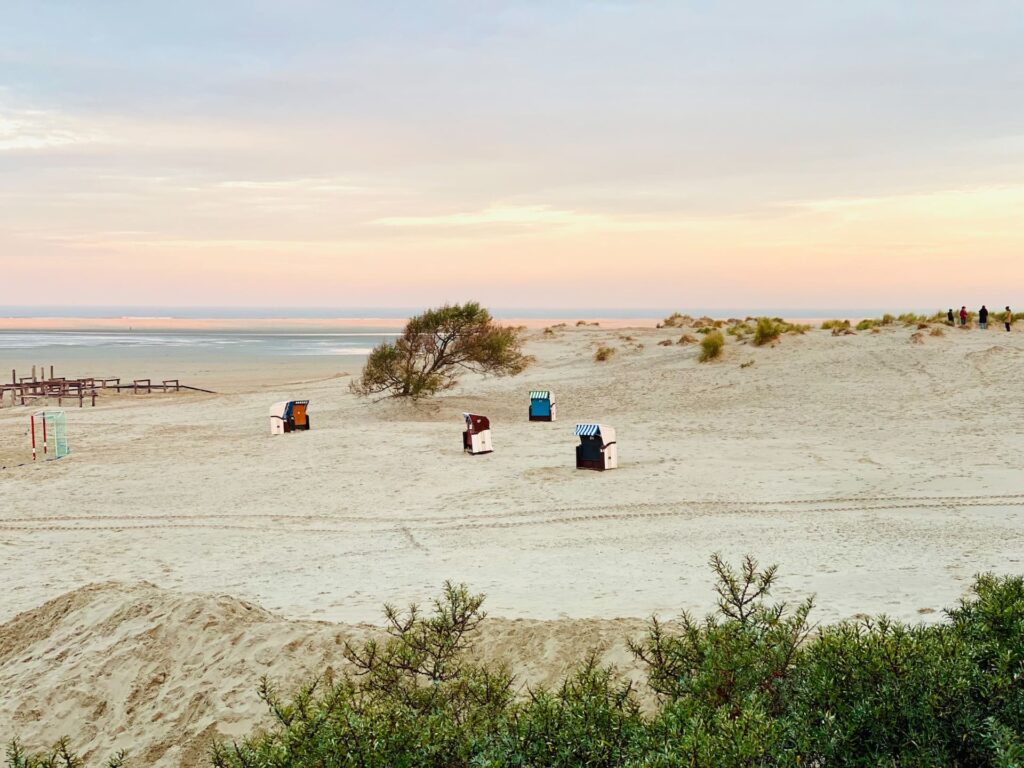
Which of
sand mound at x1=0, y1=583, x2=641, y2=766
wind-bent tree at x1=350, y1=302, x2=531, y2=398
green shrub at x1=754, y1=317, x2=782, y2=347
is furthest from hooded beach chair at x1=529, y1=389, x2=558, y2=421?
sand mound at x1=0, y1=583, x2=641, y2=766

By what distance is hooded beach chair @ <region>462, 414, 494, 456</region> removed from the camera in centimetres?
1944

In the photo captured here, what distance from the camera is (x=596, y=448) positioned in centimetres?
1747

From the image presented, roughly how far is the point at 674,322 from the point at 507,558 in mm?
55734

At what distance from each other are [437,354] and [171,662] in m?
22.5

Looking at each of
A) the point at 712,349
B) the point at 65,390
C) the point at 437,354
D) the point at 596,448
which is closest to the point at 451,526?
the point at 596,448

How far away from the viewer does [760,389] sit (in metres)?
29.3

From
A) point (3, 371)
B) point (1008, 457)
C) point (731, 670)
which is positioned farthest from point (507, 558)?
point (3, 371)

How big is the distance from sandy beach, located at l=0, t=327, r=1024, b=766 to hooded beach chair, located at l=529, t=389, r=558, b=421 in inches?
34.1

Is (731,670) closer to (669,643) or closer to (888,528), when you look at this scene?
(669,643)

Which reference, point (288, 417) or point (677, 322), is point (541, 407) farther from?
point (677, 322)

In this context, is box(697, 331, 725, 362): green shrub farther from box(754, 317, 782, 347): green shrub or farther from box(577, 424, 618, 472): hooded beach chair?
box(577, 424, 618, 472): hooded beach chair

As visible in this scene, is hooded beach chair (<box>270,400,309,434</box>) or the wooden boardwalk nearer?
hooded beach chair (<box>270,400,309,434</box>)

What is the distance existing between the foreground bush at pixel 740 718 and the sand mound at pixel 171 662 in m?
2.09

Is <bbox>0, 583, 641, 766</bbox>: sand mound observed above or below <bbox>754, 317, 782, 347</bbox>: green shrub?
below
